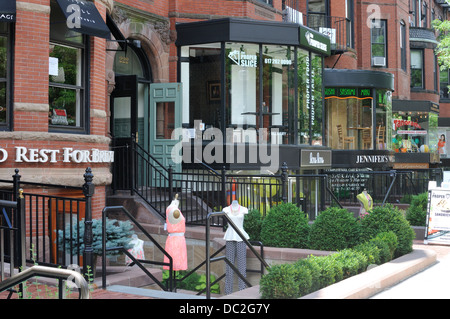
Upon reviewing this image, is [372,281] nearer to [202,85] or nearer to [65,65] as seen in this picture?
[65,65]

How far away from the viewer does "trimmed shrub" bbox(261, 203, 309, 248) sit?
1078cm

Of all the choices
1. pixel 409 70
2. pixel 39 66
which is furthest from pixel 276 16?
pixel 409 70

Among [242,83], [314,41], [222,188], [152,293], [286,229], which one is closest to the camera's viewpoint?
[152,293]

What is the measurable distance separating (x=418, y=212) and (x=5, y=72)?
32.9ft

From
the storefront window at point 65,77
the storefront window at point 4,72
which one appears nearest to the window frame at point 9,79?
the storefront window at point 4,72

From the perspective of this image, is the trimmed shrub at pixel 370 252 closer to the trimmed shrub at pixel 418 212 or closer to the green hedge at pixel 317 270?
the green hedge at pixel 317 270

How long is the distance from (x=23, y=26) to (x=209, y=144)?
632 centimetres

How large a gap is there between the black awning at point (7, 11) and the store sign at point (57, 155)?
2.22 meters

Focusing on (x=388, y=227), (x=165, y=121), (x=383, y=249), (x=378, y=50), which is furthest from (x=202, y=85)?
(x=378, y=50)

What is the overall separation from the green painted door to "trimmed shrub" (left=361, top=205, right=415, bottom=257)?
5.78m

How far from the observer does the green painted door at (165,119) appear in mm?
15522

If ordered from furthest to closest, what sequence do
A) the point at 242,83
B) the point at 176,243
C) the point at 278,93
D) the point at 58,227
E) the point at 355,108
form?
1. the point at 355,108
2. the point at 278,93
3. the point at 242,83
4. the point at 176,243
5. the point at 58,227

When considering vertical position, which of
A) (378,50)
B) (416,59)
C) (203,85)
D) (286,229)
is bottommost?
Result: (286,229)

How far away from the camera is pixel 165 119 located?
16047 mm
